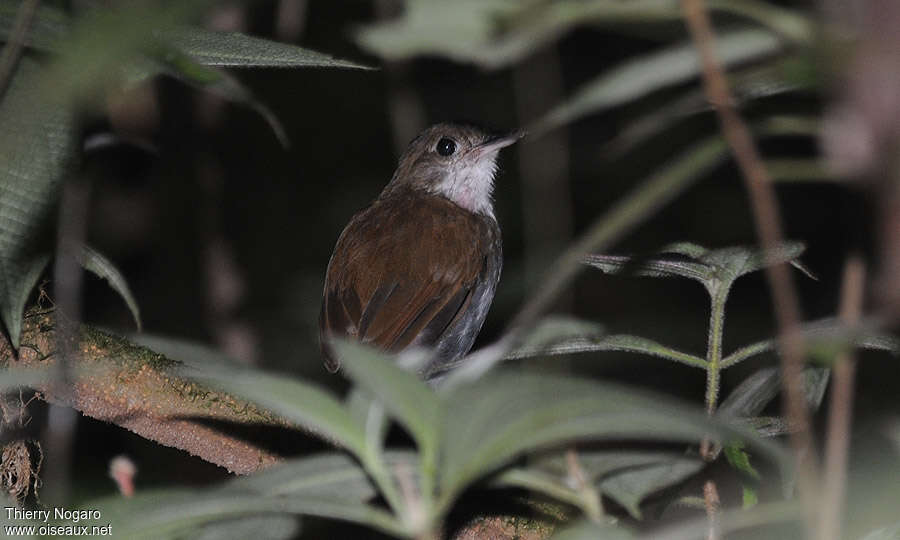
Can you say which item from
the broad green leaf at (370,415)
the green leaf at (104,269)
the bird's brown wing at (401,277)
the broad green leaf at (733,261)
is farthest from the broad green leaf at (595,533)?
the bird's brown wing at (401,277)

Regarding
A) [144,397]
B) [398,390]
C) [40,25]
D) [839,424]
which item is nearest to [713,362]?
[839,424]

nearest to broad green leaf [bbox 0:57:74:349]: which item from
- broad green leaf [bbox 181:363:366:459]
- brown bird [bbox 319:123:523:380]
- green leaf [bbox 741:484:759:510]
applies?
broad green leaf [bbox 181:363:366:459]

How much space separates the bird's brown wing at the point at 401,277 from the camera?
14.5 ft

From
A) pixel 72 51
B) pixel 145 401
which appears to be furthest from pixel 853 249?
pixel 145 401

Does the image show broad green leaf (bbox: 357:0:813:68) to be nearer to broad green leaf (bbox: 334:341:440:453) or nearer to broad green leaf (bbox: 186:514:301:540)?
broad green leaf (bbox: 334:341:440:453)

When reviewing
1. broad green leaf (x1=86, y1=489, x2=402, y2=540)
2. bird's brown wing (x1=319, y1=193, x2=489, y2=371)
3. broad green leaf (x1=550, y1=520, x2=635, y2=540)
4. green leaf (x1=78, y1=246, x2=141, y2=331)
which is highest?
bird's brown wing (x1=319, y1=193, x2=489, y2=371)

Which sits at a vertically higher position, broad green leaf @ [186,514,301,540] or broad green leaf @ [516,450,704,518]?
broad green leaf @ [516,450,704,518]

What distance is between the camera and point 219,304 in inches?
233

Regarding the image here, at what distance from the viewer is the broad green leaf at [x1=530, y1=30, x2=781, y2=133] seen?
109 cm

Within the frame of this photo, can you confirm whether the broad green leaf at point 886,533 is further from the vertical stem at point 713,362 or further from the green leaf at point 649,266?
the green leaf at point 649,266

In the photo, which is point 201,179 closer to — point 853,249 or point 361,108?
point 361,108

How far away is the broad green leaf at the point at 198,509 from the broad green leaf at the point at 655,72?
0.44m

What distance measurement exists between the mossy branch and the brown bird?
1415mm

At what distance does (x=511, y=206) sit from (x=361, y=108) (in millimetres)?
1184
